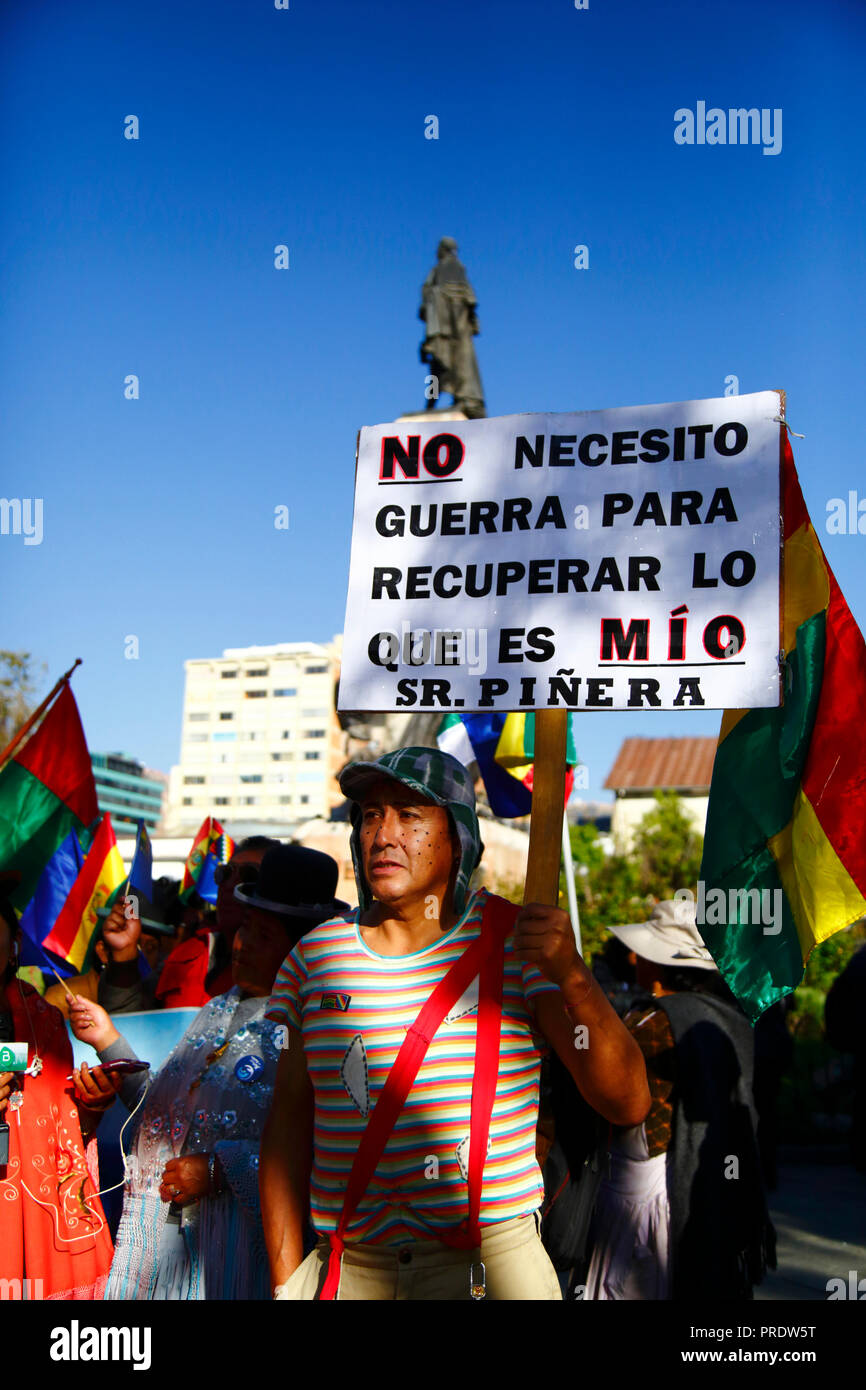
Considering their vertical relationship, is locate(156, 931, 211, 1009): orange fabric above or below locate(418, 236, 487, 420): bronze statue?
below

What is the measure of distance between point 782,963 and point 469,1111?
1.11 m

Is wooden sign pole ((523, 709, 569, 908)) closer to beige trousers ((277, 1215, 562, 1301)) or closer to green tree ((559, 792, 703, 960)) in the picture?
beige trousers ((277, 1215, 562, 1301))

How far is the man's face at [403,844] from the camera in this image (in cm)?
272

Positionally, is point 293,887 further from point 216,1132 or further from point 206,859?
point 206,859

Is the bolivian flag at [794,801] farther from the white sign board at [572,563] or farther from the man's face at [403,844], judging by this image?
the man's face at [403,844]

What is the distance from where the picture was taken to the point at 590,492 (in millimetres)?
3205

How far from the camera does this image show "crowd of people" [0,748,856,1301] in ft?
8.21

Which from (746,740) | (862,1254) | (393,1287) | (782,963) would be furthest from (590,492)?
(862,1254)

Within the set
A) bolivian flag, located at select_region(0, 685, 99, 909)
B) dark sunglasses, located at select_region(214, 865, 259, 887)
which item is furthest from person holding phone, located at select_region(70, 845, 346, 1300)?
bolivian flag, located at select_region(0, 685, 99, 909)

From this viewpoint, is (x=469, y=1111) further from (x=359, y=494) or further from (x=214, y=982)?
(x=214, y=982)

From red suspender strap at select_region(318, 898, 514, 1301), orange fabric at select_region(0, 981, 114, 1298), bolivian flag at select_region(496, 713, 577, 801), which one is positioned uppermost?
bolivian flag at select_region(496, 713, 577, 801)
